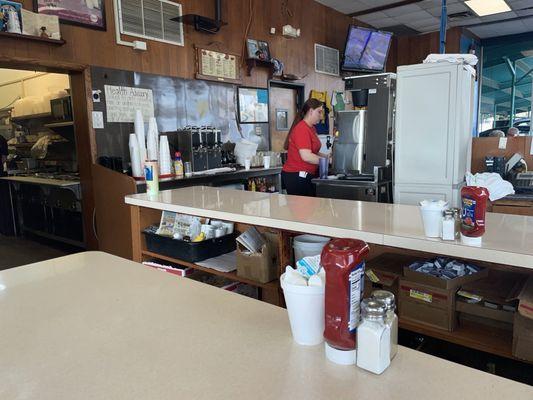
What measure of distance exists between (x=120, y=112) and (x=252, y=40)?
7.96ft

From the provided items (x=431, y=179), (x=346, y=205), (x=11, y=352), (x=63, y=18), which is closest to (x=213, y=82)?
(x=63, y=18)

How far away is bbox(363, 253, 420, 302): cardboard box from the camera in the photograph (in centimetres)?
188

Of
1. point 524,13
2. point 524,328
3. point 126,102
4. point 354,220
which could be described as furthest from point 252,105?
point 524,13

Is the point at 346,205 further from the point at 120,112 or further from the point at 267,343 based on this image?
the point at 120,112

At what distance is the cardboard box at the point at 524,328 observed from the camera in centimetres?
144

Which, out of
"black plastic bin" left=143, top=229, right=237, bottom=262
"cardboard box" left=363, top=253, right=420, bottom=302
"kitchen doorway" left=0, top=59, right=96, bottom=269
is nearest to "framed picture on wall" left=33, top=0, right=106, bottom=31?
"kitchen doorway" left=0, top=59, right=96, bottom=269

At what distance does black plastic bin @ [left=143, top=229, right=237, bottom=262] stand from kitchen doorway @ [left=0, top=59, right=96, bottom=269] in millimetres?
2152

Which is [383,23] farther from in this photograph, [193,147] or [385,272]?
[385,272]

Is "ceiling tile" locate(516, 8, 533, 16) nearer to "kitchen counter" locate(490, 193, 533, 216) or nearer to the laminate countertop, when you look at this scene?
"kitchen counter" locate(490, 193, 533, 216)

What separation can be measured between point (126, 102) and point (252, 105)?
81.2 inches

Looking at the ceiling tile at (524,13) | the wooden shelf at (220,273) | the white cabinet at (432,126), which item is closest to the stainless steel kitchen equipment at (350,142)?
the white cabinet at (432,126)

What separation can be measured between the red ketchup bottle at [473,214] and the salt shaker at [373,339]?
717mm

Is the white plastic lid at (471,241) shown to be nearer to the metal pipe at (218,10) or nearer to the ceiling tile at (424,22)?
the metal pipe at (218,10)

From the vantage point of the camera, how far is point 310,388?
80cm
